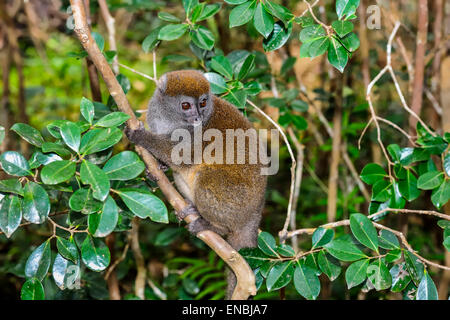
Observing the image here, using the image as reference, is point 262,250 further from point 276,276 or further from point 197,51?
point 197,51

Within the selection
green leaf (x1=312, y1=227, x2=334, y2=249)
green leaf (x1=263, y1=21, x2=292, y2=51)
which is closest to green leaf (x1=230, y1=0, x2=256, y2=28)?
green leaf (x1=263, y1=21, x2=292, y2=51)

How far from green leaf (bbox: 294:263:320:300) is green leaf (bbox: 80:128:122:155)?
1354mm

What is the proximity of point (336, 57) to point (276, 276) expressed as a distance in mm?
1417

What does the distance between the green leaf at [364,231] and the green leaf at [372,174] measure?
28.9 inches

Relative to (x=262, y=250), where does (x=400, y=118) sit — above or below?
above

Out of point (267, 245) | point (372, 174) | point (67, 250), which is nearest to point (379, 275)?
point (267, 245)

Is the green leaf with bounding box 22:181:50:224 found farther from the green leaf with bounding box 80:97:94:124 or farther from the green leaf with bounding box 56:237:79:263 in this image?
the green leaf with bounding box 80:97:94:124

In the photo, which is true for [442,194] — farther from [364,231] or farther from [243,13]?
[243,13]

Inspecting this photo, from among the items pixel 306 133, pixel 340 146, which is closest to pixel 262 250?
pixel 340 146

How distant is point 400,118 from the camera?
5684mm

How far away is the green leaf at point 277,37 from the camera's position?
3148mm

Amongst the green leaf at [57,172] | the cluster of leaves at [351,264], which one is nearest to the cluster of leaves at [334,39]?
the cluster of leaves at [351,264]

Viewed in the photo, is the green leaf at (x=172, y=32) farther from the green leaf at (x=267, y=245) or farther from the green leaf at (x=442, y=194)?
the green leaf at (x=442, y=194)

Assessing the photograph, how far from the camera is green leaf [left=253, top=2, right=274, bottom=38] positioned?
9.66 ft
